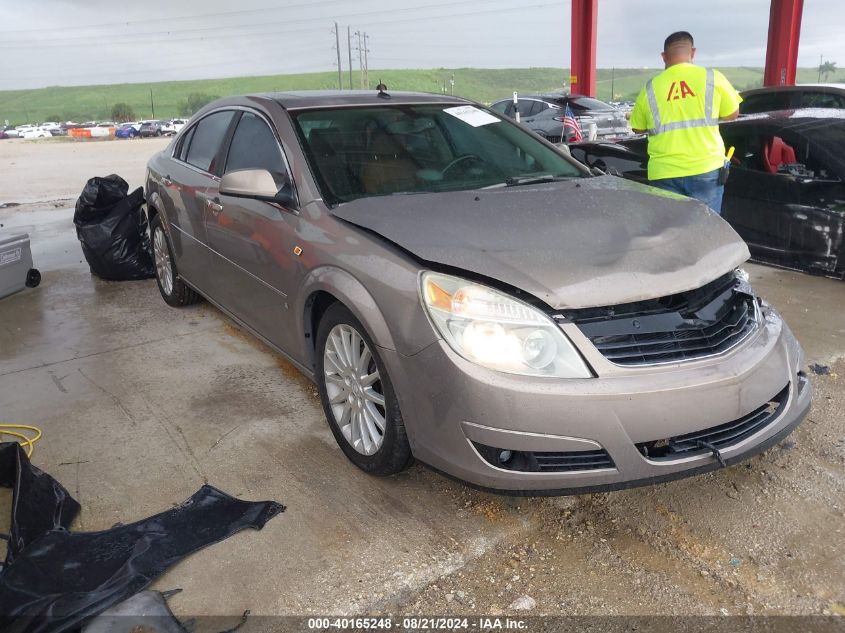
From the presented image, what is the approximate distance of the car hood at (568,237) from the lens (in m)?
2.28

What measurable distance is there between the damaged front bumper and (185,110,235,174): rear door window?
2321 mm

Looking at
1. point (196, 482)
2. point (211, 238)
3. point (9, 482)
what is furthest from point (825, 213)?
point (9, 482)

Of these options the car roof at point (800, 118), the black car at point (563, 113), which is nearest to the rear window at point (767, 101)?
the car roof at point (800, 118)

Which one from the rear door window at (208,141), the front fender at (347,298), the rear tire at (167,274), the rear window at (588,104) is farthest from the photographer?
the rear window at (588,104)

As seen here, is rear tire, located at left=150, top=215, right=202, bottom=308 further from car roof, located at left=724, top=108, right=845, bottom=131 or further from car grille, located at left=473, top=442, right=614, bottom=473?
car roof, located at left=724, top=108, right=845, bottom=131

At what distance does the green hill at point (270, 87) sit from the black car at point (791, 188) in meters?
109

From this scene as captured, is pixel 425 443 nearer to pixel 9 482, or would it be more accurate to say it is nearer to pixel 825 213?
pixel 9 482

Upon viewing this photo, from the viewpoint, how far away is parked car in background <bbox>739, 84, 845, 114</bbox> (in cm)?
926

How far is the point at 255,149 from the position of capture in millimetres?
3588

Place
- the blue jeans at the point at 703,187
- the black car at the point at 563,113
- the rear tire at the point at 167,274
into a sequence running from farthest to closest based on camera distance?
the black car at the point at 563,113, the rear tire at the point at 167,274, the blue jeans at the point at 703,187

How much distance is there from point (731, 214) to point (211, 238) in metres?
4.03

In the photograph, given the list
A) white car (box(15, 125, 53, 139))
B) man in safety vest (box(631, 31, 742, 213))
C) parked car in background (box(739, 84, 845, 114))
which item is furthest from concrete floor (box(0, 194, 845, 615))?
white car (box(15, 125, 53, 139))

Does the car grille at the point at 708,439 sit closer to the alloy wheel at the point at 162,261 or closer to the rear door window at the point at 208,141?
the rear door window at the point at 208,141

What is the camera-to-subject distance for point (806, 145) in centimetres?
527
